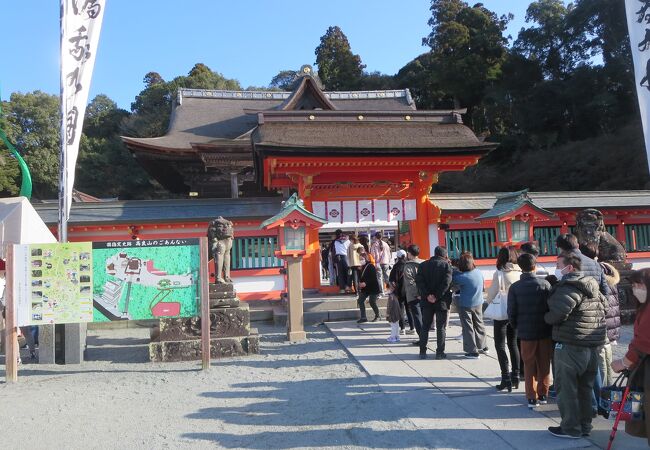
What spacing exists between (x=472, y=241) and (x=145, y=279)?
8.64 metres

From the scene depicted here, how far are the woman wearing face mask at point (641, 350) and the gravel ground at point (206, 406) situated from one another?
1571mm

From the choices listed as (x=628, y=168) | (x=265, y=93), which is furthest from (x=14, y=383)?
(x=628, y=168)

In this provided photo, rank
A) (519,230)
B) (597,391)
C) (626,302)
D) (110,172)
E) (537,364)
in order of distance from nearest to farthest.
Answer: (597,391)
(537,364)
(626,302)
(519,230)
(110,172)

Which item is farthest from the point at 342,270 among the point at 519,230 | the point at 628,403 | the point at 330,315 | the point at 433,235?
the point at 628,403

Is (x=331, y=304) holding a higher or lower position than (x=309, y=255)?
lower

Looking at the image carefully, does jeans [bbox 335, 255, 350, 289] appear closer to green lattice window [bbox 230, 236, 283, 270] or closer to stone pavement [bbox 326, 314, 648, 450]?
green lattice window [bbox 230, 236, 283, 270]

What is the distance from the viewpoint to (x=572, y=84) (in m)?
28.7

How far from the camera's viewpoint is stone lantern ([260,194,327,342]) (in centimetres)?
791

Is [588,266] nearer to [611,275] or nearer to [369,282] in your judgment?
[611,275]

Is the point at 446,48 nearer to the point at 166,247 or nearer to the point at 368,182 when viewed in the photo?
the point at 368,182

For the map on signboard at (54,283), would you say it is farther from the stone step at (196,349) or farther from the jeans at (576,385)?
the jeans at (576,385)

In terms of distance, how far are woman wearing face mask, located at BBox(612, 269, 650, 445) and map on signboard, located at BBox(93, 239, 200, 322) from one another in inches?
205

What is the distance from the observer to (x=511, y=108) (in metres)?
30.9

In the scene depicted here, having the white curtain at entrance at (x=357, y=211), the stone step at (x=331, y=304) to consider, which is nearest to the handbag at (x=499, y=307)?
the stone step at (x=331, y=304)
